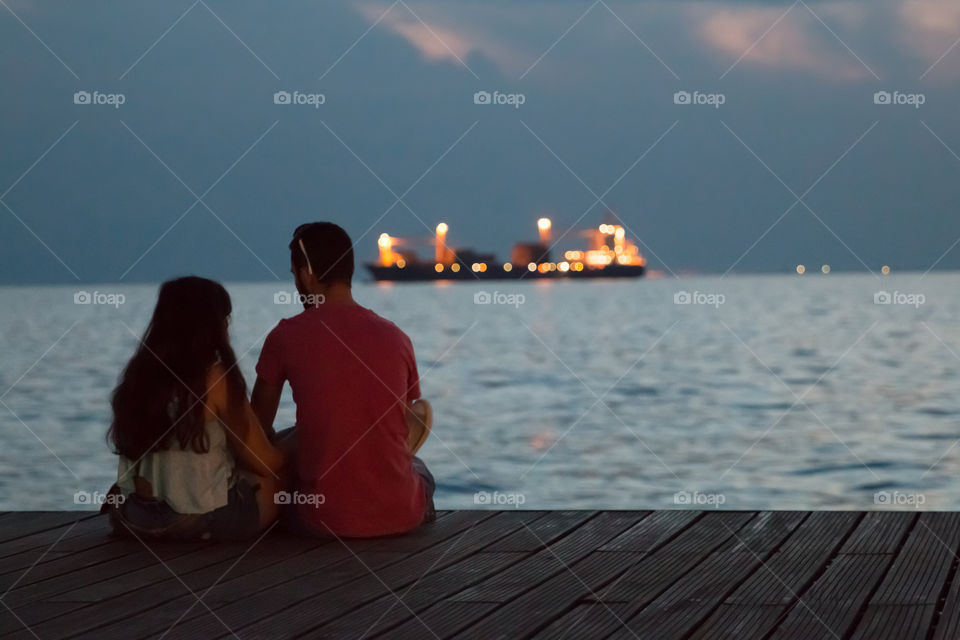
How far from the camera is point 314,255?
3.37 metres

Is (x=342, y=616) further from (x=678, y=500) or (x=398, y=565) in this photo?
(x=678, y=500)

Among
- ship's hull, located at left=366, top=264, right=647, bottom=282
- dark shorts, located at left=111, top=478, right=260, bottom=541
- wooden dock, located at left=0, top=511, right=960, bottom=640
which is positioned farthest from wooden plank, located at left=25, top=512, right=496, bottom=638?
ship's hull, located at left=366, top=264, right=647, bottom=282

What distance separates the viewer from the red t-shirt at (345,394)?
3.39 meters

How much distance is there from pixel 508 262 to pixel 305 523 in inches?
2097

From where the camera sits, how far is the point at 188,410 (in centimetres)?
338

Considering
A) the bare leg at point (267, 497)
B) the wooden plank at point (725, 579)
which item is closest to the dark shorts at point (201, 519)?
the bare leg at point (267, 497)

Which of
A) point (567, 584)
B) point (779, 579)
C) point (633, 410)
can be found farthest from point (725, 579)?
point (633, 410)

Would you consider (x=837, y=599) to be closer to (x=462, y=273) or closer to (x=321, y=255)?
(x=321, y=255)

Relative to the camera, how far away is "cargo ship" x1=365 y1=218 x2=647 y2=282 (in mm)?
57219

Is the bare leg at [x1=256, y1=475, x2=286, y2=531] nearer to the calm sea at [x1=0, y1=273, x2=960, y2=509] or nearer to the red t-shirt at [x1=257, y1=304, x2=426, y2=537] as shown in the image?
the red t-shirt at [x1=257, y1=304, x2=426, y2=537]

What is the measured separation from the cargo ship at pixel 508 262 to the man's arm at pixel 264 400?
167ft

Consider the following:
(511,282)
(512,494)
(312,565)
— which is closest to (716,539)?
(312,565)

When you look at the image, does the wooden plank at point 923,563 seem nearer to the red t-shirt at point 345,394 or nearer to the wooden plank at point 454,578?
the wooden plank at point 454,578

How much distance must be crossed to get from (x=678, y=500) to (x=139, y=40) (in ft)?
127
